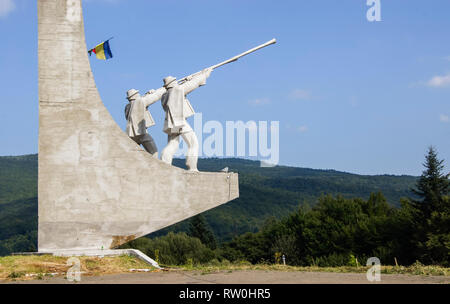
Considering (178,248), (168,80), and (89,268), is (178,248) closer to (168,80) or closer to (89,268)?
(168,80)

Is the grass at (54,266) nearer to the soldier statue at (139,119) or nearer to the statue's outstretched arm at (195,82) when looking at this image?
the soldier statue at (139,119)

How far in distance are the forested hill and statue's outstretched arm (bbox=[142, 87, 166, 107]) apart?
Result: 6334 centimetres

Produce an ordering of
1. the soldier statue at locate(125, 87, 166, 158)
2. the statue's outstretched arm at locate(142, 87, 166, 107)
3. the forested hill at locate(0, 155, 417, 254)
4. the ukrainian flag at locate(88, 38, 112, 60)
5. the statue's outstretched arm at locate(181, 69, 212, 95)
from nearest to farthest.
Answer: the statue's outstretched arm at locate(181, 69, 212, 95) < the soldier statue at locate(125, 87, 166, 158) < the statue's outstretched arm at locate(142, 87, 166, 107) < the ukrainian flag at locate(88, 38, 112, 60) < the forested hill at locate(0, 155, 417, 254)

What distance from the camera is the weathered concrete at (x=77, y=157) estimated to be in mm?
13898

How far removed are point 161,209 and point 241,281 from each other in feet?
16.8

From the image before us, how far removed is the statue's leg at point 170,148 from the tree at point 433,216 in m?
14.3

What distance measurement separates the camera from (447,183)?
108 feet

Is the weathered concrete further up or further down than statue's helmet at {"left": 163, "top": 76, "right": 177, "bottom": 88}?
further down

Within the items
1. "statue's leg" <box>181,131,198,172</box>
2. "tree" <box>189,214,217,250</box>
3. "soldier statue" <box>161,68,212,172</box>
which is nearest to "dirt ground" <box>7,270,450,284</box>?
"statue's leg" <box>181,131,198,172</box>

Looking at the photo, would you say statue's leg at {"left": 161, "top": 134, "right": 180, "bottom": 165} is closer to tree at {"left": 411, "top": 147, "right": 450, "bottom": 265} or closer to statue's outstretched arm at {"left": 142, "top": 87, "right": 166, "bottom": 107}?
statue's outstretched arm at {"left": 142, "top": 87, "right": 166, "bottom": 107}

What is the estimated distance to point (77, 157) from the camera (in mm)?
14055

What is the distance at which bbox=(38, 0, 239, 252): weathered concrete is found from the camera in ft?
45.6

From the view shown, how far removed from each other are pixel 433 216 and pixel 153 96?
17932 millimetres

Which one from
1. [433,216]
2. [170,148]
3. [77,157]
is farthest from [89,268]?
[433,216]
